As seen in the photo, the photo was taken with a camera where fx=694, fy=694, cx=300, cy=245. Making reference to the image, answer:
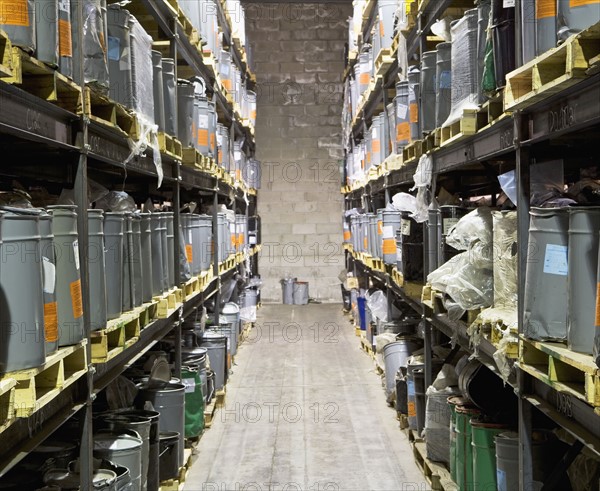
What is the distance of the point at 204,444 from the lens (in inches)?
249

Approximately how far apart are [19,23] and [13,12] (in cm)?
4

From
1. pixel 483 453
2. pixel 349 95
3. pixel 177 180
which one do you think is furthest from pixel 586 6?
pixel 349 95

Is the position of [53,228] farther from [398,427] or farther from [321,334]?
[321,334]

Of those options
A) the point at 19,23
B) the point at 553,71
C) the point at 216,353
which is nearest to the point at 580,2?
the point at 553,71

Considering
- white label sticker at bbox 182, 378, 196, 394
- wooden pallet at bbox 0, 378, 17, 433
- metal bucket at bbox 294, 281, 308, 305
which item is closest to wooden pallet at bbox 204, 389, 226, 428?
white label sticker at bbox 182, 378, 196, 394

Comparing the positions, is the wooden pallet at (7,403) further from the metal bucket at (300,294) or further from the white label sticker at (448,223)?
the metal bucket at (300,294)

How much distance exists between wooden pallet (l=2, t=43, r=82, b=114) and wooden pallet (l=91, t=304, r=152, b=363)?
1.12 metres

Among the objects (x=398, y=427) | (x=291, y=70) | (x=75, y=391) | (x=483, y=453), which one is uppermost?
(x=291, y=70)

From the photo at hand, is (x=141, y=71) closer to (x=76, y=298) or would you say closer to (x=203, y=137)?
(x=76, y=298)

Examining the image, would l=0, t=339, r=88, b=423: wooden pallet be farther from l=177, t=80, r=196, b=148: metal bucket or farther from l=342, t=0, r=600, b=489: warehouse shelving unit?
l=177, t=80, r=196, b=148: metal bucket

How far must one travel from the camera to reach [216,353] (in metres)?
7.61

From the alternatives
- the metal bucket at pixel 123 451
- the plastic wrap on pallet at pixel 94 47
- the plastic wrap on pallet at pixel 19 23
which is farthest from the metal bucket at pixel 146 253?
the plastic wrap on pallet at pixel 19 23

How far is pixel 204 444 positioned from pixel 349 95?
829 centimetres

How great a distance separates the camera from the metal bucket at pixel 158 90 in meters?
5.02
